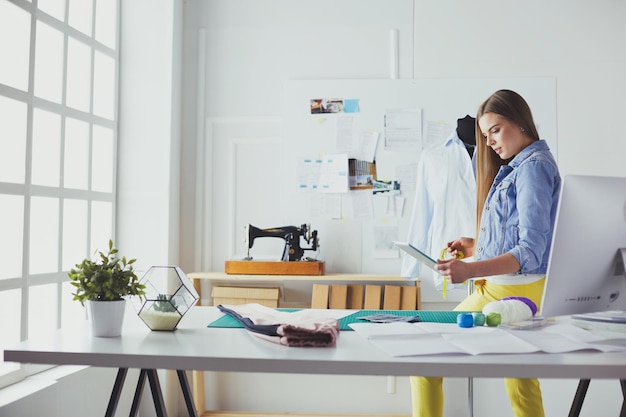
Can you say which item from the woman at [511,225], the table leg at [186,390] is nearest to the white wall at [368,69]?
the woman at [511,225]

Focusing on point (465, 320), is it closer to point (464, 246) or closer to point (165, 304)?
point (165, 304)

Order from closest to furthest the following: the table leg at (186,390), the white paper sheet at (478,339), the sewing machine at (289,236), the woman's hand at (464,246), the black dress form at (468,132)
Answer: the white paper sheet at (478,339) < the table leg at (186,390) < the woman's hand at (464,246) < the sewing machine at (289,236) < the black dress form at (468,132)

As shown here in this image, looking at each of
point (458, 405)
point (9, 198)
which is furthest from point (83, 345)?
point (458, 405)

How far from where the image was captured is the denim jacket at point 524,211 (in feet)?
7.51

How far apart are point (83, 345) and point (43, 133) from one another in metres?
1.65

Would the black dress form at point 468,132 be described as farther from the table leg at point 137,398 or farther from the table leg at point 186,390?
the table leg at point 137,398

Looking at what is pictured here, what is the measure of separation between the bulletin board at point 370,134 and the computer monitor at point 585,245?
2.14 metres

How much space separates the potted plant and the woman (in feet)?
3.34

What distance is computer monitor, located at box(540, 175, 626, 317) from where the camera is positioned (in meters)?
1.68

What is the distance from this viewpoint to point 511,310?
1963 millimetres

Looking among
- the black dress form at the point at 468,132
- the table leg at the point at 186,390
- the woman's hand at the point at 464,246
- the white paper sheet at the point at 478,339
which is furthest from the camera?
the black dress form at the point at 468,132

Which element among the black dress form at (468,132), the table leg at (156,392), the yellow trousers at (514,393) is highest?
the black dress form at (468,132)

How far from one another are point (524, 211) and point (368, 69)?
1.91 m

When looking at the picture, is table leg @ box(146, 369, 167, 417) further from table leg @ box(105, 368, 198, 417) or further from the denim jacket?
the denim jacket
